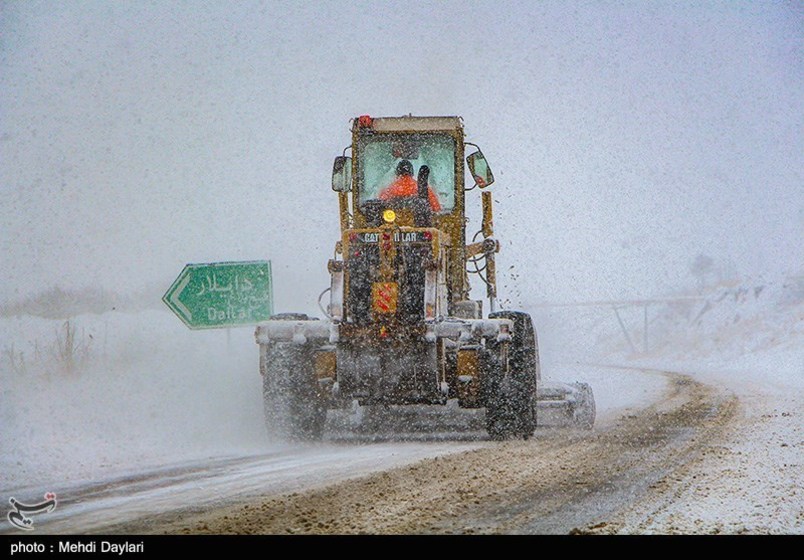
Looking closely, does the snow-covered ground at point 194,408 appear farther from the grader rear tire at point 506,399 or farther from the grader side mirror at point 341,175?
the grader side mirror at point 341,175

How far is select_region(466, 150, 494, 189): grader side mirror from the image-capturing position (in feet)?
37.2

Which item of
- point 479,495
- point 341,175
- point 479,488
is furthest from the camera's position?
point 341,175

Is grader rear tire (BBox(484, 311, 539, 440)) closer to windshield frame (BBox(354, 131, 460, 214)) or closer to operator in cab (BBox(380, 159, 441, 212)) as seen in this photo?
operator in cab (BBox(380, 159, 441, 212))

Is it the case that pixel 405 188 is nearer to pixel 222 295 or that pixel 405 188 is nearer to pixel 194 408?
pixel 222 295

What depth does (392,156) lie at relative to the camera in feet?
38.0

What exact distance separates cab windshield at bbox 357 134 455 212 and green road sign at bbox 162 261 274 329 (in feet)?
6.48

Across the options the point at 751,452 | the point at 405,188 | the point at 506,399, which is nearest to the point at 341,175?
the point at 405,188

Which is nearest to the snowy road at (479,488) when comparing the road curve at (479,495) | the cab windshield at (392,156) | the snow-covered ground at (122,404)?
the road curve at (479,495)

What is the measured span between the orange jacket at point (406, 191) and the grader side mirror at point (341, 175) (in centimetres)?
43

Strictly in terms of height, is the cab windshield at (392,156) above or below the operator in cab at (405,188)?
above

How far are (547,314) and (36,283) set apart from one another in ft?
89.6

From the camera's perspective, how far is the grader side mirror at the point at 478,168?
37.2ft

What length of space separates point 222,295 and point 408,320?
3458 millimetres

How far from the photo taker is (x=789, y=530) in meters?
5.45
